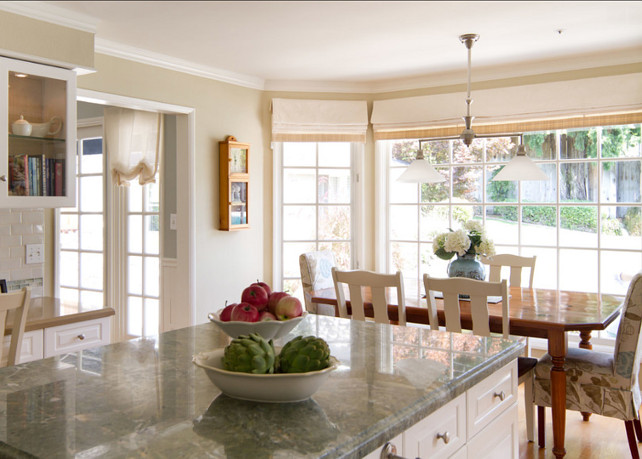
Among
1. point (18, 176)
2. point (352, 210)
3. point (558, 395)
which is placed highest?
point (18, 176)

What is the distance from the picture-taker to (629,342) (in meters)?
2.77

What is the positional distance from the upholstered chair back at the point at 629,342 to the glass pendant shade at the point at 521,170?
0.90 metres

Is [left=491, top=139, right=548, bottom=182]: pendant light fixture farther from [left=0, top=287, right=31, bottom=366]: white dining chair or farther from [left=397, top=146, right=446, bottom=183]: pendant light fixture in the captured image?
[left=0, top=287, right=31, bottom=366]: white dining chair

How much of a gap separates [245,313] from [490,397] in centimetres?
71

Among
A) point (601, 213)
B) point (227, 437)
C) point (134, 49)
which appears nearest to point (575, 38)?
point (601, 213)

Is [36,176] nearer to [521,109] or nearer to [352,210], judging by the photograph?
[352,210]

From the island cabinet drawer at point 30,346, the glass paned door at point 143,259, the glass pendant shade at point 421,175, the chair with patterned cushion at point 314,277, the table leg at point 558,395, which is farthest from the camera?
the glass paned door at point 143,259

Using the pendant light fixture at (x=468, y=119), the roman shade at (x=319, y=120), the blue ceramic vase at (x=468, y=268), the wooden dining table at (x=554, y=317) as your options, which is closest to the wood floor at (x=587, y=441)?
the wooden dining table at (x=554, y=317)

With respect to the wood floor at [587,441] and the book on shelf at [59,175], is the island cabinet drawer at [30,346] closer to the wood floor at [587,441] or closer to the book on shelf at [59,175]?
the book on shelf at [59,175]

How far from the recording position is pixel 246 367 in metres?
1.23

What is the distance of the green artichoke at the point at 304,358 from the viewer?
1229 millimetres

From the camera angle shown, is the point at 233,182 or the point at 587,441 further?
the point at 233,182

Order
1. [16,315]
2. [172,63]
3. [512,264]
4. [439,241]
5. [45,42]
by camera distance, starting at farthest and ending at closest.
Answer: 1. [172,63]
2. [512,264]
3. [439,241]
4. [45,42]
5. [16,315]

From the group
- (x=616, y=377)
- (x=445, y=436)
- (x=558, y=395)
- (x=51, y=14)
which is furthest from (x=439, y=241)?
(x=51, y=14)
